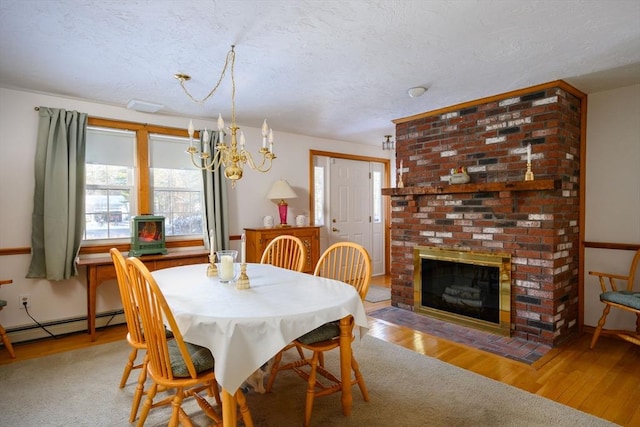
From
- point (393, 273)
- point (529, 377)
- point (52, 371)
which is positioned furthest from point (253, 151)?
point (529, 377)

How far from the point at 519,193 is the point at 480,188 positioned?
0.32 m

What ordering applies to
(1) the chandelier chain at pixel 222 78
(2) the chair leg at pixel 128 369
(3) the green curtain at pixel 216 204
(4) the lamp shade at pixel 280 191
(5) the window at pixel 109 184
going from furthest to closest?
(4) the lamp shade at pixel 280 191
(3) the green curtain at pixel 216 204
(5) the window at pixel 109 184
(1) the chandelier chain at pixel 222 78
(2) the chair leg at pixel 128 369

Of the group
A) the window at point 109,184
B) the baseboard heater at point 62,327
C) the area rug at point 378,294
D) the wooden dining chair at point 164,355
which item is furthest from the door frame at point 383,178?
the wooden dining chair at point 164,355

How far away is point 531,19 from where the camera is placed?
1.97 m

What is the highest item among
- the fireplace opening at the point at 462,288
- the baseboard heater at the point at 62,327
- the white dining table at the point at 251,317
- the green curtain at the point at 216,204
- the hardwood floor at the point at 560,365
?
the green curtain at the point at 216,204

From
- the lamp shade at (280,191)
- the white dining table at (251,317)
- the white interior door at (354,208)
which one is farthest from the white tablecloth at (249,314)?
the white interior door at (354,208)

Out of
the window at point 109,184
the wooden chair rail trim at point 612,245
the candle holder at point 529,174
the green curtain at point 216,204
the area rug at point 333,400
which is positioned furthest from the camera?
the green curtain at point 216,204

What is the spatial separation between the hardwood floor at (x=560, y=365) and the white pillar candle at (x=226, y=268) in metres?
1.67

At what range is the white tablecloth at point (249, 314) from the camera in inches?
58.4

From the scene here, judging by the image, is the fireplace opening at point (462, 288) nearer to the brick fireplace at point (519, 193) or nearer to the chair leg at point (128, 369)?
the brick fireplace at point (519, 193)

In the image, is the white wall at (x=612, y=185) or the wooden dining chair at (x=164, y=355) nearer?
the wooden dining chair at (x=164, y=355)

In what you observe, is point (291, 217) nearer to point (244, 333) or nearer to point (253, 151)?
point (253, 151)

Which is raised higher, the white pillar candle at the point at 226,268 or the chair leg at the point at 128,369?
the white pillar candle at the point at 226,268

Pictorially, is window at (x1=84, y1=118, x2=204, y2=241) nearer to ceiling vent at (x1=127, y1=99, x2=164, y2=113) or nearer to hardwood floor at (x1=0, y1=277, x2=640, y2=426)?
ceiling vent at (x1=127, y1=99, x2=164, y2=113)
